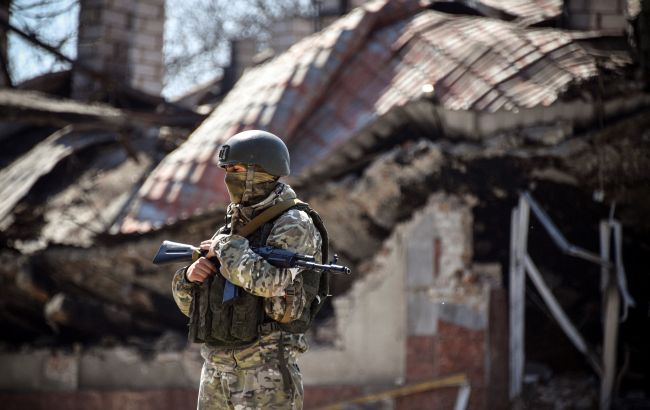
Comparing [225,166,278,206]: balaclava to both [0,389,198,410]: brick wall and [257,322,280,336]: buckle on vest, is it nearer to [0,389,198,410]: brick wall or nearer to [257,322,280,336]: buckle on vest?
[257,322,280,336]: buckle on vest

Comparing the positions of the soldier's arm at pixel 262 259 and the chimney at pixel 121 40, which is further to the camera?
the chimney at pixel 121 40

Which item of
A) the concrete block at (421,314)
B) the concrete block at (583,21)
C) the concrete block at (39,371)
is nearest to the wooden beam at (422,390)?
the concrete block at (421,314)

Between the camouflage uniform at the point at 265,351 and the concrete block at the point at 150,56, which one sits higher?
the concrete block at the point at 150,56

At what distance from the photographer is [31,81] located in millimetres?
12930

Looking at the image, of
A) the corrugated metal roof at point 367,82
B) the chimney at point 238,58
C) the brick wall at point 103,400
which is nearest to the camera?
the corrugated metal roof at point 367,82

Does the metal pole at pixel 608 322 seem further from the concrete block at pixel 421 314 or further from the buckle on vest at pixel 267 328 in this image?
the buckle on vest at pixel 267 328

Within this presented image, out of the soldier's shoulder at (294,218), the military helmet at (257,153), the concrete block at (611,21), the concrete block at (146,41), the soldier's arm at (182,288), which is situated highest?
the concrete block at (146,41)

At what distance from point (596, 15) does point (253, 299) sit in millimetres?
5920

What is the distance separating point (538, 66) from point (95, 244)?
4025 millimetres

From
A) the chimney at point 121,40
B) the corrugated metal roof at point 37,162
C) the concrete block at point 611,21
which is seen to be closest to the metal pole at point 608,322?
the concrete block at point 611,21

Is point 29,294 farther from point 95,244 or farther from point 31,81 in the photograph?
point 31,81

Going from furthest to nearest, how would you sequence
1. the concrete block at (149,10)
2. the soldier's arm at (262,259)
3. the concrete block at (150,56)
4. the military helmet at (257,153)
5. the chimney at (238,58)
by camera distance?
the chimney at (238,58) → the concrete block at (150,56) → the concrete block at (149,10) → the military helmet at (257,153) → the soldier's arm at (262,259)

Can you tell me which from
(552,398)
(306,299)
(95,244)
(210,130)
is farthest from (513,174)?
(306,299)

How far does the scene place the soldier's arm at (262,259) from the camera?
4.43m
